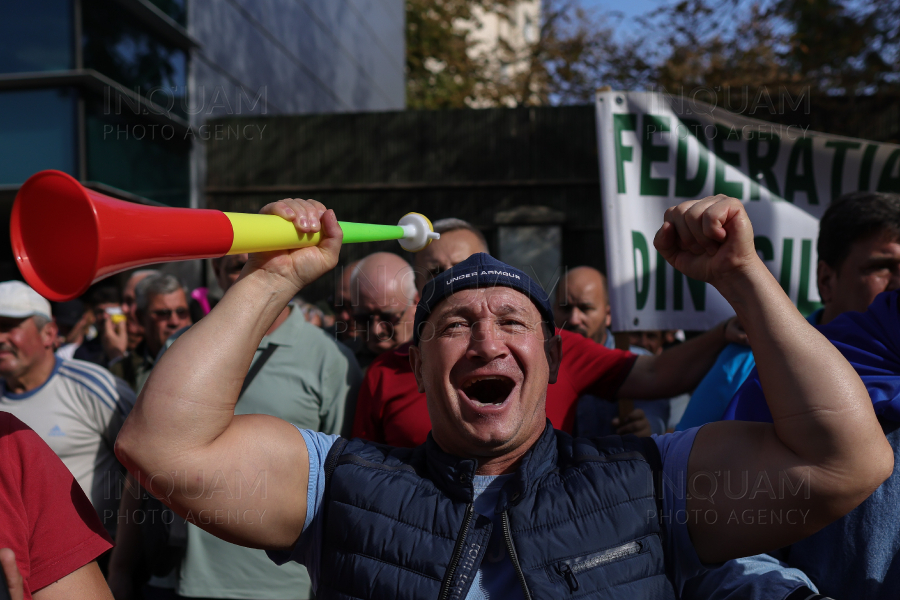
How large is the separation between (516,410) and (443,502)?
11.3 inches

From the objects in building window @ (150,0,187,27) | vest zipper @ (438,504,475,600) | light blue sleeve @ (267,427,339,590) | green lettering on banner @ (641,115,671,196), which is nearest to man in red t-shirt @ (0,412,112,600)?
light blue sleeve @ (267,427,339,590)

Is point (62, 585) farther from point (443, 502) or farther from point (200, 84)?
point (200, 84)

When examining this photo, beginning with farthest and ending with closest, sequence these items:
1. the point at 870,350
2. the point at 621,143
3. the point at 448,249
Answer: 1. the point at 621,143
2. the point at 448,249
3. the point at 870,350

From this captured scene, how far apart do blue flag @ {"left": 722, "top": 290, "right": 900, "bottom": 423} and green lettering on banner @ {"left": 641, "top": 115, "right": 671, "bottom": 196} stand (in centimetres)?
160

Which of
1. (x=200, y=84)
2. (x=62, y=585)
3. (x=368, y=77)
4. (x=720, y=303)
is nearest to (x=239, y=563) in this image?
(x=62, y=585)

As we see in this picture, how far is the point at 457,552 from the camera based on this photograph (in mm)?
1702

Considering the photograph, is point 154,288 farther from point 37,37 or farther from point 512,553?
point 37,37

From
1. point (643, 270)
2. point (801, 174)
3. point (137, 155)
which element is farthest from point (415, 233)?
point (137, 155)

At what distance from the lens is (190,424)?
1.69 meters

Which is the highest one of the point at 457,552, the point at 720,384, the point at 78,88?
the point at 78,88

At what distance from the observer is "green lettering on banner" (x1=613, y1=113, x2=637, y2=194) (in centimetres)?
375

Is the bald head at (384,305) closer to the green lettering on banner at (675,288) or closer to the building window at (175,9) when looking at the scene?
the green lettering on banner at (675,288)

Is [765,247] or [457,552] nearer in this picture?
[457,552]

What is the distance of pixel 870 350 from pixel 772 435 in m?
0.69
